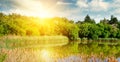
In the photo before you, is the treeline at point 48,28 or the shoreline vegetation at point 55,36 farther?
the treeline at point 48,28

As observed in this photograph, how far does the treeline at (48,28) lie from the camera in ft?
144

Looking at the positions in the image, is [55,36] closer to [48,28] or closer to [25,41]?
[48,28]

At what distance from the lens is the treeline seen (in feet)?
144

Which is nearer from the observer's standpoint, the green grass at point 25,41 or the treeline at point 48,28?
the green grass at point 25,41

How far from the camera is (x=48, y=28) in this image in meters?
53.3

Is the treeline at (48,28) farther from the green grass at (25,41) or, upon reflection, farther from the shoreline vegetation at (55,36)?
the green grass at (25,41)

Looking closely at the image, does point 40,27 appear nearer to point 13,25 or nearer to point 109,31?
point 13,25

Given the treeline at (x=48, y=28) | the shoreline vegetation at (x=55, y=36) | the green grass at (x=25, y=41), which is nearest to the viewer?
the shoreline vegetation at (x=55, y=36)

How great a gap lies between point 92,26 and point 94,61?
5259cm

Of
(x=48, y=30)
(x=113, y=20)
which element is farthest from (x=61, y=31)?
(x=113, y=20)

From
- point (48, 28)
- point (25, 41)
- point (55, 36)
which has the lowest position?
point (55, 36)

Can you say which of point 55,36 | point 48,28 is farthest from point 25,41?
point 48,28

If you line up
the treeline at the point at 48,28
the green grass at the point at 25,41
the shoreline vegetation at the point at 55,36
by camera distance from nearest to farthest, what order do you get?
the shoreline vegetation at the point at 55,36 < the green grass at the point at 25,41 < the treeline at the point at 48,28

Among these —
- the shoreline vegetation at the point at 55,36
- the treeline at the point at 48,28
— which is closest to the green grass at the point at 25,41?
the shoreline vegetation at the point at 55,36
